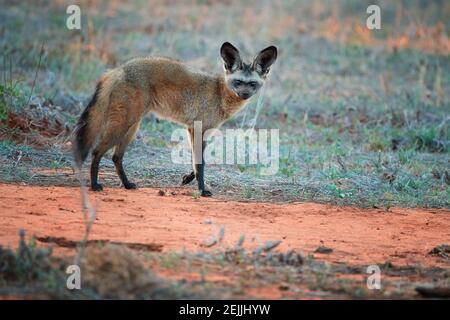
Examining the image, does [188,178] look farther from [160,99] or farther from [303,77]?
[303,77]

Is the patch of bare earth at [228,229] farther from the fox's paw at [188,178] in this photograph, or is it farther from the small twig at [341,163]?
the small twig at [341,163]

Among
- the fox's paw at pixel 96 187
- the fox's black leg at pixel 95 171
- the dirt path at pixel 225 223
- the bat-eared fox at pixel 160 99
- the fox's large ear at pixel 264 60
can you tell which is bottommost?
the dirt path at pixel 225 223

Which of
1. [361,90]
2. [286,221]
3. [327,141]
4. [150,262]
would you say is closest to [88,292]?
[150,262]

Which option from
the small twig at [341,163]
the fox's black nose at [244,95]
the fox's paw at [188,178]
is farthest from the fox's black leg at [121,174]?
the small twig at [341,163]

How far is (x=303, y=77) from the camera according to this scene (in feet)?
46.3

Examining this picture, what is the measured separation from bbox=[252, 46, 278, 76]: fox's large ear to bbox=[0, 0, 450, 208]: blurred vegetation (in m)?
1.25

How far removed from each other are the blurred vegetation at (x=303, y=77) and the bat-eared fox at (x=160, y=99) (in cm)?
Answer: 78

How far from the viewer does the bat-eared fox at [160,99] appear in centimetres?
732

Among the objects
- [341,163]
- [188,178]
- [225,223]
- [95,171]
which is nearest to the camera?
[225,223]

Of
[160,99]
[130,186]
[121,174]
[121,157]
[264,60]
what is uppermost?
[264,60]

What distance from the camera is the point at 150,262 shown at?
5.15m

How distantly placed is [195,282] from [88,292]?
27.4 inches

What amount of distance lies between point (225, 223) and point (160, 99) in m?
1.87

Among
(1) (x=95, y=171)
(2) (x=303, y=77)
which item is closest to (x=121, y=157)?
(1) (x=95, y=171)
